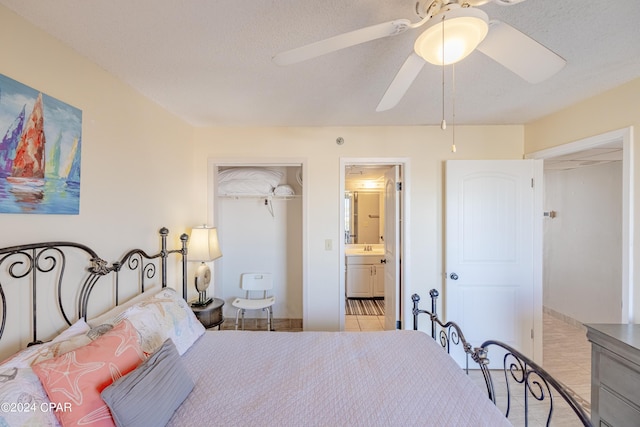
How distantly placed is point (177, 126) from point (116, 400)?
2.24 metres

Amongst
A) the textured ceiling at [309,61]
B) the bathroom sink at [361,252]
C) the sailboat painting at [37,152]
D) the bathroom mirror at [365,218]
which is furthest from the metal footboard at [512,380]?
the bathroom mirror at [365,218]

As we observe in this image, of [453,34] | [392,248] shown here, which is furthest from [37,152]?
[392,248]

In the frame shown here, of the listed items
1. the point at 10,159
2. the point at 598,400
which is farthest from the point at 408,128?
the point at 10,159

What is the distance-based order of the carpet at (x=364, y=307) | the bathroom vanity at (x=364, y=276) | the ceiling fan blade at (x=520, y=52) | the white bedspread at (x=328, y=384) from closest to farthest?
1. the ceiling fan blade at (x=520, y=52)
2. the white bedspread at (x=328, y=384)
3. the carpet at (x=364, y=307)
4. the bathroom vanity at (x=364, y=276)

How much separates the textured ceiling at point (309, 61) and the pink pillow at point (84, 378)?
1452 mm

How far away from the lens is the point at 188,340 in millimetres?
1562

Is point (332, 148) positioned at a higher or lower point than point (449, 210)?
higher

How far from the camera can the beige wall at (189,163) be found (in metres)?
1.49

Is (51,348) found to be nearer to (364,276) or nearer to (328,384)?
(328,384)

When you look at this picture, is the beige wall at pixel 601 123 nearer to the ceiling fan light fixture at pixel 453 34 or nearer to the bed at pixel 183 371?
the bed at pixel 183 371

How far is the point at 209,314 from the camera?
228cm

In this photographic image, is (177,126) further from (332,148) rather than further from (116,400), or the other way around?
(116,400)

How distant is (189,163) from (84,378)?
2.13 metres

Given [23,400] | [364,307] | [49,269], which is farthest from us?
[364,307]
